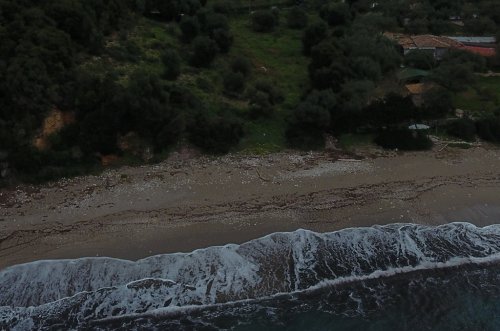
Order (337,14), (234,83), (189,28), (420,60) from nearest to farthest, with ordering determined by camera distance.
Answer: (234,83) → (420,60) → (189,28) → (337,14)

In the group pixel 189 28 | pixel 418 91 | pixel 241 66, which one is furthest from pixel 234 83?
pixel 418 91

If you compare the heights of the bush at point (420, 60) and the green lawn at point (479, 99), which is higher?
the bush at point (420, 60)

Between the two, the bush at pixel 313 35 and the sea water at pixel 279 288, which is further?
the bush at pixel 313 35

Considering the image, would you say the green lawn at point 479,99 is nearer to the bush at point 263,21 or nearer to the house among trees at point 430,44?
the house among trees at point 430,44

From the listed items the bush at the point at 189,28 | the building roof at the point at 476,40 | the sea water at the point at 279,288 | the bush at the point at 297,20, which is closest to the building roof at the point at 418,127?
the sea water at the point at 279,288

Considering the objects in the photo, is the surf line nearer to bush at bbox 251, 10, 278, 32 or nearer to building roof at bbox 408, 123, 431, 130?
building roof at bbox 408, 123, 431, 130

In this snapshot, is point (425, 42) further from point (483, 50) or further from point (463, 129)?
point (463, 129)
